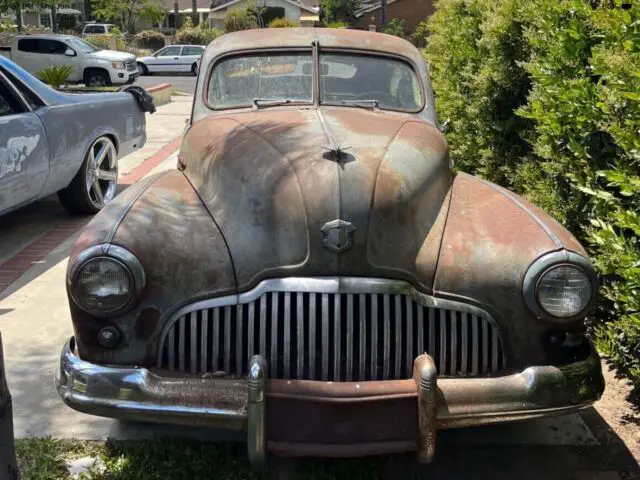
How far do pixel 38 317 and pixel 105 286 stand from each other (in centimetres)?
221

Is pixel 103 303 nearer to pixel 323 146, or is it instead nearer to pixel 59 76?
pixel 323 146

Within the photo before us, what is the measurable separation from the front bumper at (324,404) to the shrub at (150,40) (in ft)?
148

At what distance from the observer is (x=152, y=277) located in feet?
9.68

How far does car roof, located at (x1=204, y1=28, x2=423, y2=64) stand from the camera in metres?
4.81

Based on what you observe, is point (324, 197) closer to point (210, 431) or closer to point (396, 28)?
point (210, 431)

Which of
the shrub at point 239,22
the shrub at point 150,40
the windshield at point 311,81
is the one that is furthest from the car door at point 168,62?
the windshield at point 311,81

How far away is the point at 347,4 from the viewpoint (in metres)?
52.0

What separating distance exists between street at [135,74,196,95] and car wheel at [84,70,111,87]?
1497 millimetres

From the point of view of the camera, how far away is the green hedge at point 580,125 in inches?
145

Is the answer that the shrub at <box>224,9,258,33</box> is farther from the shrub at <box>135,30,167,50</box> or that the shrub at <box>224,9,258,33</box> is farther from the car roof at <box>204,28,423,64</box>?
the car roof at <box>204,28,423,64</box>

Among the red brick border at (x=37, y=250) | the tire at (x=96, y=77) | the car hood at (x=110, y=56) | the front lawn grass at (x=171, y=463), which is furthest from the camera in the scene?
the tire at (x=96, y=77)

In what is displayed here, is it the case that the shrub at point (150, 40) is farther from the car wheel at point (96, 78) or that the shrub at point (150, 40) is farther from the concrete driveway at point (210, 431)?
the concrete driveway at point (210, 431)

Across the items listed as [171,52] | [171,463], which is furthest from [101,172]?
[171,52]

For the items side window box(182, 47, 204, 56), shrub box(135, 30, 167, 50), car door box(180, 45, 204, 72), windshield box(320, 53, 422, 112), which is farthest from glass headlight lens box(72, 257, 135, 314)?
shrub box(135, 30, 167, 50)
